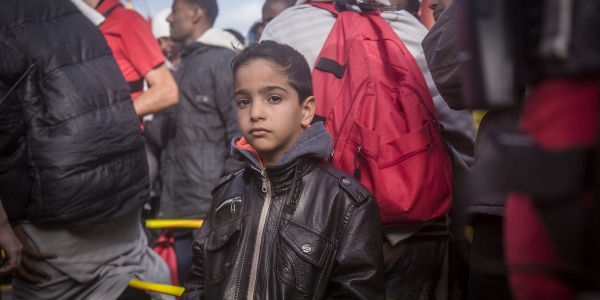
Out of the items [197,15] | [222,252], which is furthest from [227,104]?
[222,252]

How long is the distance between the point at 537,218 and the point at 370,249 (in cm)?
102

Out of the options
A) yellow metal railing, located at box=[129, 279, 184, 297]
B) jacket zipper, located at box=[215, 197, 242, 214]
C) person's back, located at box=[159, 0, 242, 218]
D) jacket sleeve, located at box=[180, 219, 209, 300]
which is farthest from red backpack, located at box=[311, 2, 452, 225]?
person's back, located at box=[159, 0, 242, 218]

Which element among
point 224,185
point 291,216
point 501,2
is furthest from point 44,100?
point 501,2

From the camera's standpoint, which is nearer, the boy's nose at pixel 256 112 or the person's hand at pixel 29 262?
the boy's nose at pixel 256 112

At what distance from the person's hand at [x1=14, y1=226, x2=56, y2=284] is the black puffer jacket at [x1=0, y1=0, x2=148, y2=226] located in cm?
9

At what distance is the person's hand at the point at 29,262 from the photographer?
98.0 inches

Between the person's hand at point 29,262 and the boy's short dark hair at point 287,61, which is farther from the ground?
the boy's short dark hair at point 287,61

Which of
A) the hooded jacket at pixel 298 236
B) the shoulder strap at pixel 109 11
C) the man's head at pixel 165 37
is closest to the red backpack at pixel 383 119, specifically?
the hooded jacket at pixel 298 236

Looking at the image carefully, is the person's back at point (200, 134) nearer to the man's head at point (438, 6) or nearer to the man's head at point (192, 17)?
the man's head at point (192, 17)

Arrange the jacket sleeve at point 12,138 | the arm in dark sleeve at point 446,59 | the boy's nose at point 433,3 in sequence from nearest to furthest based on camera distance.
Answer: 1. the arm in dark sleeve at point 446,59
2. the jacket sleeve at point 12,138
3. the boy's nose at point 433,3

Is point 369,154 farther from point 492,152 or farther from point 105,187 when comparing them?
point 105,187

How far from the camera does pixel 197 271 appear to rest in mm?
2100

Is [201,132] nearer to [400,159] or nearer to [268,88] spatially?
[268,88]

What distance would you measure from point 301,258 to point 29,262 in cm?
136
